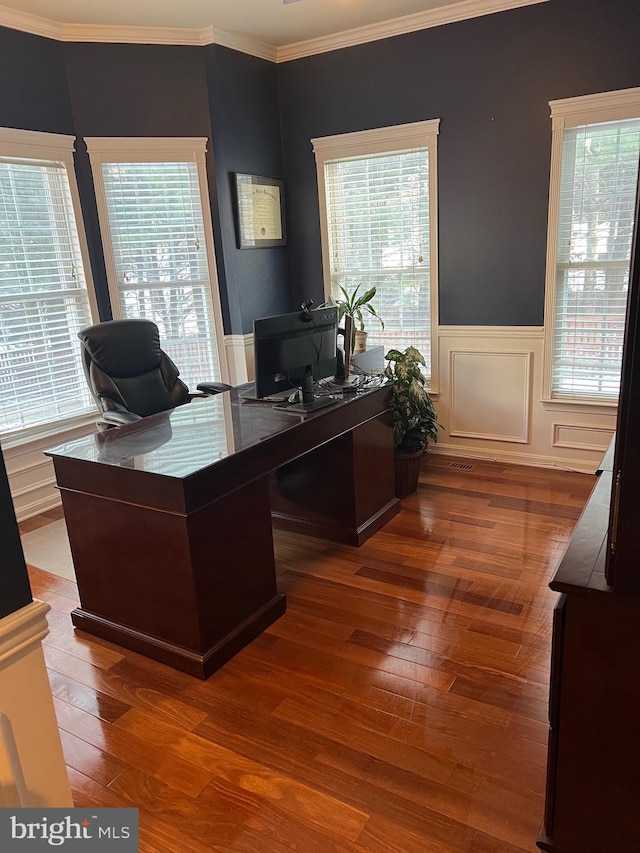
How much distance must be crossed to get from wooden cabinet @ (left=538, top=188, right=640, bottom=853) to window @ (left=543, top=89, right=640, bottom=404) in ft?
9.21

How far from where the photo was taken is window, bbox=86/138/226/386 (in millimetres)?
4184

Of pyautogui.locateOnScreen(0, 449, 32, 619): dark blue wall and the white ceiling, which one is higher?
the white ceiling

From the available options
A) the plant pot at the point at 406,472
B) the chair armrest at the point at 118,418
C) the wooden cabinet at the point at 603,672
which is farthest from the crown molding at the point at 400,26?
the wooden cabinet at the point at 603,672

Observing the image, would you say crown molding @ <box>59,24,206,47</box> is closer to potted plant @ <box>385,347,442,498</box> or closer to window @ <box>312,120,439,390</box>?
window @ <box>312,120,439,390</box>

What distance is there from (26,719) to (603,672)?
1219mm

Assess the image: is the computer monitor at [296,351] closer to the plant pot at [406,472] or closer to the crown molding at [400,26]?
the plant pot at [406,472]

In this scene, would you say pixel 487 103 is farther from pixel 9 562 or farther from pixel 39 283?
pixel 9 562

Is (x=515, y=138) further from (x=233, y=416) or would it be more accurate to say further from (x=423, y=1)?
(x=233, y=416)

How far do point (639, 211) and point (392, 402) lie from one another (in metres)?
2.39

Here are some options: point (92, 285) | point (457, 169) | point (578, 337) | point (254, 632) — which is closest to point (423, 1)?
point (457, 169)

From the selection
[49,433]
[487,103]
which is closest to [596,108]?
[487,103]

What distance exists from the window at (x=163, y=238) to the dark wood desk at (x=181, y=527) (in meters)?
1.79

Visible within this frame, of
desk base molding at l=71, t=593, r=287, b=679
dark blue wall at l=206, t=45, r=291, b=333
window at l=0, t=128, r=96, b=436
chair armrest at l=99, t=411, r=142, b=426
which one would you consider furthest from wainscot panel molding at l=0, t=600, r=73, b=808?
dark blue wall at l=206, t=45, r=291, b=333

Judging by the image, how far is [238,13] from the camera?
384 centimetres
